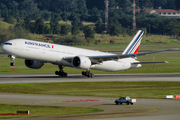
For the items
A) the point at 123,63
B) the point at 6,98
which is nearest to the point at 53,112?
the point at 6,98

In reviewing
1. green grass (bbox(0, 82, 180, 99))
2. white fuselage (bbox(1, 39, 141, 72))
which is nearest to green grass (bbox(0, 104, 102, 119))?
green grass (bbox(0, 82, 180, 99))

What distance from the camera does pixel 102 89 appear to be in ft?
146

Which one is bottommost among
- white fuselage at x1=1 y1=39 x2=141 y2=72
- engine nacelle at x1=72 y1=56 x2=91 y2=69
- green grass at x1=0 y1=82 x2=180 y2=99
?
green grass at x1=0 y1=82 x2=180 y2=99

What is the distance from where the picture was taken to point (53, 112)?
27.9 metres

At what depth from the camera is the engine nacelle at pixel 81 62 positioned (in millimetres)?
55594

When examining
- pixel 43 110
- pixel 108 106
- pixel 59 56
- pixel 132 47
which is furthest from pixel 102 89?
pixel 132 47

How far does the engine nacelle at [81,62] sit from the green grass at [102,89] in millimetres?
5618

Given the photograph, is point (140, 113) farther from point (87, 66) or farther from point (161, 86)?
point (87, 66)

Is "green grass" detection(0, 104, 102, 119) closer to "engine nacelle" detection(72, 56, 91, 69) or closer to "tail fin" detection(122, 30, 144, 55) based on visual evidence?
"engine nacelle" detection(72, 56, 91, 69)

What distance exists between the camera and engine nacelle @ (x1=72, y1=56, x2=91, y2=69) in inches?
2189

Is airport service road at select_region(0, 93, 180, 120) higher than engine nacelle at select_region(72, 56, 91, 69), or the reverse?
engine nacelle at select_region(72, 56, 91, 69)

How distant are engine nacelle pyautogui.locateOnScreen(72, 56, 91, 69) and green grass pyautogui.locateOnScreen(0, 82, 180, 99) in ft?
18.4

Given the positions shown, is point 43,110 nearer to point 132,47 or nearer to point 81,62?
point 81,62

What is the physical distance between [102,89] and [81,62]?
11897mm
